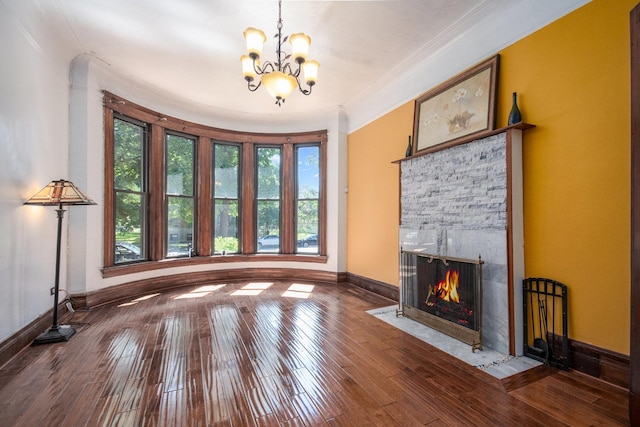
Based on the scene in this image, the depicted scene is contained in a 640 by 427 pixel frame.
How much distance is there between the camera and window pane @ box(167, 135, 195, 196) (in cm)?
538

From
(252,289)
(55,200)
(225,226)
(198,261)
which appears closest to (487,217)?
(252,289)

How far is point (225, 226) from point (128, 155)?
219 centimetres

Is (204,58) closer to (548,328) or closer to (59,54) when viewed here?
(59,54)

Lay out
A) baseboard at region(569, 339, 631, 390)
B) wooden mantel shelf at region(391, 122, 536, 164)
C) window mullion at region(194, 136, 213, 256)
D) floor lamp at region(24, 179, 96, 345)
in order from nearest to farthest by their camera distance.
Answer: baseboard at region(569, 339, 631, 390)
wooden mantel shelf at region(391, 122, 536, 164)
floor lamp at region(24, 179, 96, 345)
window mullion at region(194, 136, 213, 256)

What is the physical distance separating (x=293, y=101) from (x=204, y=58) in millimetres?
1846

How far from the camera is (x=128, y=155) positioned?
4.75 m

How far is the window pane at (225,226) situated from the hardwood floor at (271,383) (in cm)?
262

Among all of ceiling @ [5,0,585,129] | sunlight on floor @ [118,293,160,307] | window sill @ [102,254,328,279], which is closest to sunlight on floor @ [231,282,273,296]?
window sill @ [102,254,328,279]

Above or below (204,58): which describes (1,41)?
below

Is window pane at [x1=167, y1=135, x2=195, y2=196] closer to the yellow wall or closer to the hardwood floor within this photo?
the hardwood floor

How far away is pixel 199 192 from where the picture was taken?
5707 mm

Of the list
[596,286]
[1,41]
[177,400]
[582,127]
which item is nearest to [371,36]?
[582,127]

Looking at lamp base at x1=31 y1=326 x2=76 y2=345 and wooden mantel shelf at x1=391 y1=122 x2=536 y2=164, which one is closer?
wooden mantel shelf at x1=391 y1=122 x2=536 y2=164

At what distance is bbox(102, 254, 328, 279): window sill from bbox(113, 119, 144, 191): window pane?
130 cm
